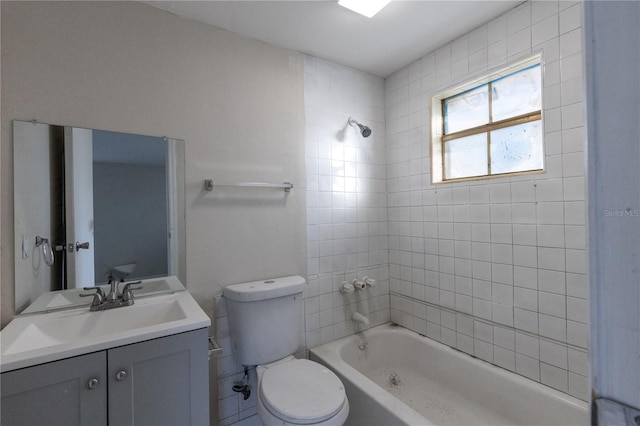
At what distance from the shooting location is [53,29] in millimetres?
1358

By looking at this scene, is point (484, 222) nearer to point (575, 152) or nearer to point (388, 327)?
point (575, 152)

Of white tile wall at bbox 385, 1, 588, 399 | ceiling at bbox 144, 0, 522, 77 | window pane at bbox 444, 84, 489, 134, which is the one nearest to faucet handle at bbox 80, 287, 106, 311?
ceiling at bbox 144, 0, 522, 77

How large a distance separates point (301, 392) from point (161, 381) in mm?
624

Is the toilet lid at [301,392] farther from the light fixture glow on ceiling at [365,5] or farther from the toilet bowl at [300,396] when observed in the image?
the light fixture glow on ceiling at [365,5]

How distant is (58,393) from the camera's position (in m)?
0.96

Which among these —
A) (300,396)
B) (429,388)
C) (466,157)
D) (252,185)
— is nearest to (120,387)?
(300,396)

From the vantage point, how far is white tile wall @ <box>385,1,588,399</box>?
147cm

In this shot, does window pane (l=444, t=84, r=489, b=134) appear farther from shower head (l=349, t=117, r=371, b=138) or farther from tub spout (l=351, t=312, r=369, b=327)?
tub spout (l=351, t=312, r=369, b=327)

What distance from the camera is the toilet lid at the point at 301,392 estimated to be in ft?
4.13

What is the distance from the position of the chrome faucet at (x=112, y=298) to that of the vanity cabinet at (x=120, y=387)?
0.43 metres

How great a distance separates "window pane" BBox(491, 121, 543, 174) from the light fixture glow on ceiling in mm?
1049

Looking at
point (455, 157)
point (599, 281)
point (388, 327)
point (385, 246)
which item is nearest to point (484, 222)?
point (455, 157)

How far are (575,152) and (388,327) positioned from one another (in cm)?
170

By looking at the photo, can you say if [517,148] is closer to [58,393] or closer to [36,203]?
[58,393]
